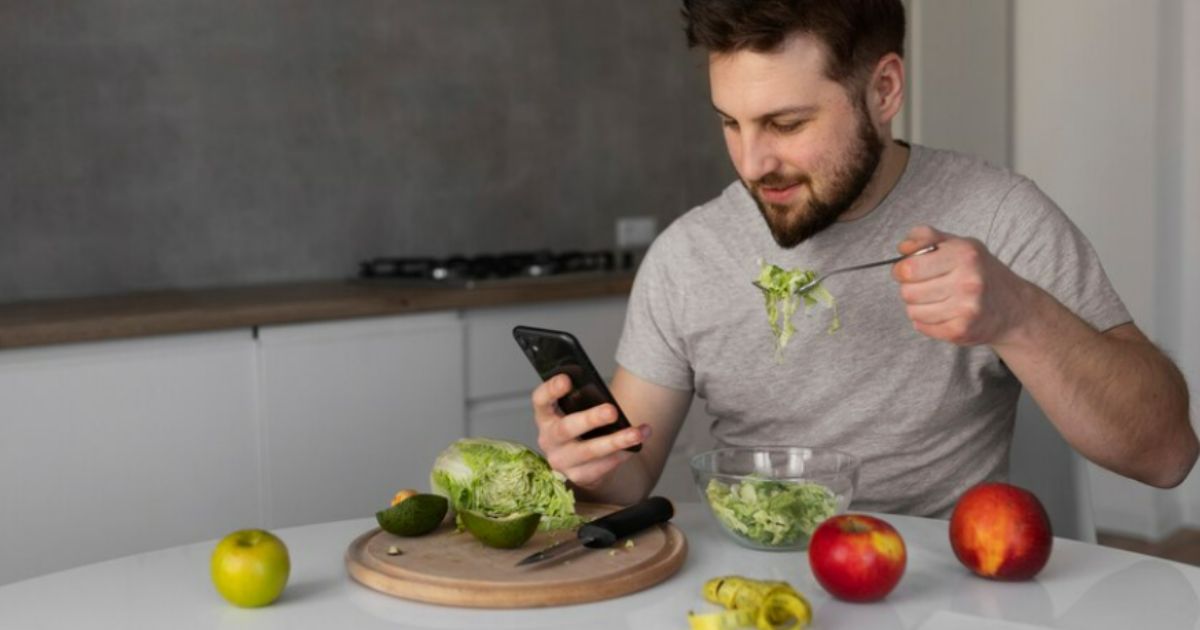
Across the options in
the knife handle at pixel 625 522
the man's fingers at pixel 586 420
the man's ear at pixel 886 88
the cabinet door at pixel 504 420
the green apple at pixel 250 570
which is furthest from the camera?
the cabinet door at pixel 504 420

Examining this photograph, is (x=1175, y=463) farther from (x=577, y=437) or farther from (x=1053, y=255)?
(x=577, y=437)

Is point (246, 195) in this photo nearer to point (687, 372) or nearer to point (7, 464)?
point (7, 464)

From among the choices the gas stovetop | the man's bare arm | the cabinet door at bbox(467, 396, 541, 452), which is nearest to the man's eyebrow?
the man's bare arm

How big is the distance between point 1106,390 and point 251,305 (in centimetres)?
160

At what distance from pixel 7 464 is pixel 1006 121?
11.0 ft

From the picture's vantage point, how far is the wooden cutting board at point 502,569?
4.17 ft

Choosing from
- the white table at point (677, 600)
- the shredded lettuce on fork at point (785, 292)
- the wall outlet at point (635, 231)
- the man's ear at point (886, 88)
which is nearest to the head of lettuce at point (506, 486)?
the white table at point (677, 600)

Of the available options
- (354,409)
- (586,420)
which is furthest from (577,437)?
(354,409)

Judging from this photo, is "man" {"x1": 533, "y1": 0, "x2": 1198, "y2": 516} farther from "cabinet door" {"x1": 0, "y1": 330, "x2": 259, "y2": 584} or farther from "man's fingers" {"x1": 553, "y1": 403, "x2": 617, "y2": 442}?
"cabinet door" {"x1": 0, "y1": 330, "x2": 259, "y2": 584}

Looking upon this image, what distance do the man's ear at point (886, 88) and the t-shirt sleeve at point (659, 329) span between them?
0.33 m

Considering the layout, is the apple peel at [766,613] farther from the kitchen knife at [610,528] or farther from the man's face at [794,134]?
the man's face at [794,134]

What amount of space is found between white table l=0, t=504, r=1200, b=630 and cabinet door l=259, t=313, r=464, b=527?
1.23 metres

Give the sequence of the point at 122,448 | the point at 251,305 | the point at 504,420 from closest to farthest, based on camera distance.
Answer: the point at 122,448 → the point at 251,305 → the point at 504,420

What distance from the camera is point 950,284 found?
55.7 inches
